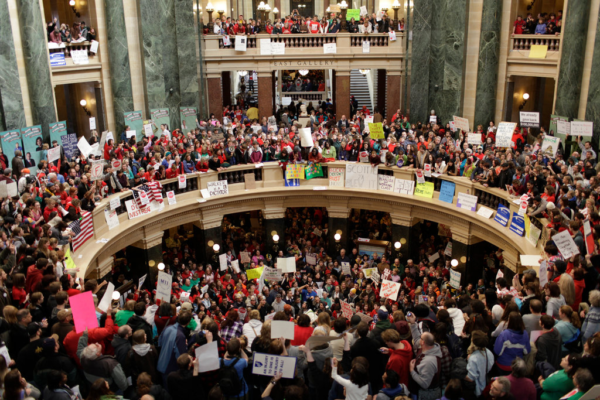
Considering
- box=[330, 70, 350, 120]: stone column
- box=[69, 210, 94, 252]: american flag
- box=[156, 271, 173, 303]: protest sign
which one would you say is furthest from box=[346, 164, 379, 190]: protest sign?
box=[156, 271, 173, 303]: protest sign

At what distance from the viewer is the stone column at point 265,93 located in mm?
27489

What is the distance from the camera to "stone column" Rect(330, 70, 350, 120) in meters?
27.4

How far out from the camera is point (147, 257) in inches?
789

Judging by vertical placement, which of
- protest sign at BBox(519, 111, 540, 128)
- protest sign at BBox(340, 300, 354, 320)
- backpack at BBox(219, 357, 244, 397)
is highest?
protest sign at BBox(519, 111, 540, 128)

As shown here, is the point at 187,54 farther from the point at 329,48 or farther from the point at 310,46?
the point at 329,48

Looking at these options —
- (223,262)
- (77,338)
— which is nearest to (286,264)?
(223,262)

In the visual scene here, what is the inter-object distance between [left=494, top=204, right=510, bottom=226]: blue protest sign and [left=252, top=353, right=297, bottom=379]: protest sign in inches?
433

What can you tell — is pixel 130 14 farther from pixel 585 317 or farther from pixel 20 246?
pixel 585 317

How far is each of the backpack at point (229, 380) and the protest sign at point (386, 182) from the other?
45.3 ft

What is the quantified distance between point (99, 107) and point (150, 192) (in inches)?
268

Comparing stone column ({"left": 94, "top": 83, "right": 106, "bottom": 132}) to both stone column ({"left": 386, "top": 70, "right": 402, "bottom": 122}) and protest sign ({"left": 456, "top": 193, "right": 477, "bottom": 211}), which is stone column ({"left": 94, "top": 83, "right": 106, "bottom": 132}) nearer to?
stone column ({"left": 386, "top": 70, "right": 402, "bottom": 122})

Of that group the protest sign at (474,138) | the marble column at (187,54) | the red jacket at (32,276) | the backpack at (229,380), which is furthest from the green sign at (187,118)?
the backpack at (229,380)

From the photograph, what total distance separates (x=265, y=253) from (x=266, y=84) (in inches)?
337

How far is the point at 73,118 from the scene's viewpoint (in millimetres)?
26781
